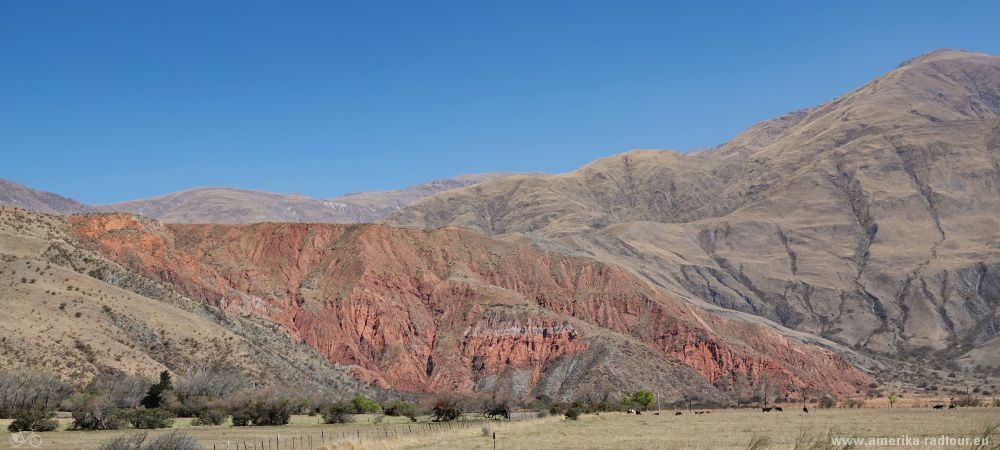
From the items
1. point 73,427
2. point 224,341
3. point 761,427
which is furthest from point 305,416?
point 761,427

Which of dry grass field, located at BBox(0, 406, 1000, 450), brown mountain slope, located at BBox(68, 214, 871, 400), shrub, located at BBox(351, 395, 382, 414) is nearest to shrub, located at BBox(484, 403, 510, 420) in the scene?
dry grass field, located at BBox(0, 406, 1000, 450)

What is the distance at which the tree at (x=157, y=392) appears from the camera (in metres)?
71.6

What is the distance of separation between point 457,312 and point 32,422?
80.2m

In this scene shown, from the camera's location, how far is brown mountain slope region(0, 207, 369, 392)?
249 ft

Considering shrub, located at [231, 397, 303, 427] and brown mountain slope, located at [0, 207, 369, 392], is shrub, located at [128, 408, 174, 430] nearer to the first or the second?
shrub, located at [231, 397, 303, 427]

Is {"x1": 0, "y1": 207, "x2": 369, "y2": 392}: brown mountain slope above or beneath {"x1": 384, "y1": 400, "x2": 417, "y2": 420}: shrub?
above

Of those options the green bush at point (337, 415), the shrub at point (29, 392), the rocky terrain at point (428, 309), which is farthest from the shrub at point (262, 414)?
the rocky terrain at point (428, 309)

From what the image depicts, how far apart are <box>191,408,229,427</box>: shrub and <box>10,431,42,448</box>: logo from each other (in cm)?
1550

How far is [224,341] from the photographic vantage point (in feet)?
302

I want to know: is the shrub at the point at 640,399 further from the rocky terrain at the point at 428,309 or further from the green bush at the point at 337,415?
the green bush at the point at 337,415

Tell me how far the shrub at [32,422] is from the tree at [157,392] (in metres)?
13.7

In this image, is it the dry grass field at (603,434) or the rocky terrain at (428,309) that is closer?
the dry grass field at (603,434)

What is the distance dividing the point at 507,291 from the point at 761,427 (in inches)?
3321

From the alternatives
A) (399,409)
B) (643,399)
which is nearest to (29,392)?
(399,409)
